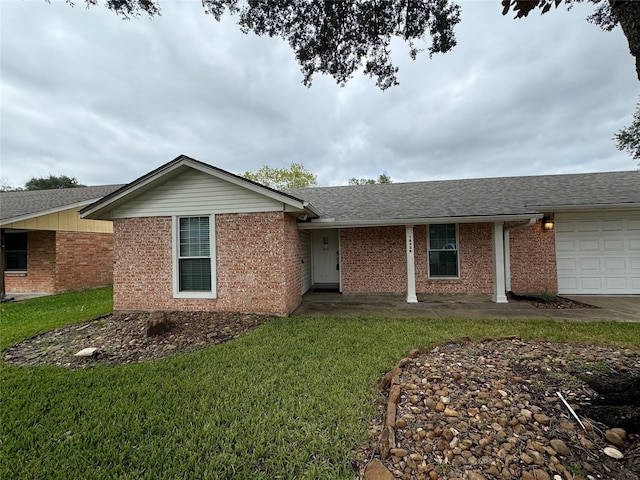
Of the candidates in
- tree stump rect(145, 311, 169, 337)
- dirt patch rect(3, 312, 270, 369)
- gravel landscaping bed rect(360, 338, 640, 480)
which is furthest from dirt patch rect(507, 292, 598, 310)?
tree stump rect(145, 311, 169, 337)

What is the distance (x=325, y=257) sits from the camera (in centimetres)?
1044

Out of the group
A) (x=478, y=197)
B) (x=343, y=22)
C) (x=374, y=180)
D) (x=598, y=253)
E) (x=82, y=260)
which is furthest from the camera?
(x=374, y=180)

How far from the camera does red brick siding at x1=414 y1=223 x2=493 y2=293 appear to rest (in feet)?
27.6

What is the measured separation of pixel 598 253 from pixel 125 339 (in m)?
13.1

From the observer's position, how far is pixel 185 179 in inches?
252

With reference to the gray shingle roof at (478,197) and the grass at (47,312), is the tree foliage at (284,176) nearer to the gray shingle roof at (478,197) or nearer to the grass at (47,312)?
the gray shingle roof at (478,197)

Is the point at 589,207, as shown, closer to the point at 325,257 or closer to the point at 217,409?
the point at 325,257

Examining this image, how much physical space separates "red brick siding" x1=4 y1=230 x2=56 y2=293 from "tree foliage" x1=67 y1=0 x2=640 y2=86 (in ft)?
33.0

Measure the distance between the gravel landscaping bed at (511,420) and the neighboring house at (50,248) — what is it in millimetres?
13193

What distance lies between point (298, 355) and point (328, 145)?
63.7 ft

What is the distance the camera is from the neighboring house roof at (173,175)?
589cm

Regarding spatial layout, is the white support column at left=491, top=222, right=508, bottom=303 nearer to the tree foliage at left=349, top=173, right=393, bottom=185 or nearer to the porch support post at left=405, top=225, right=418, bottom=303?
the porch support post at left=405, top=225, right=418, bottom=303

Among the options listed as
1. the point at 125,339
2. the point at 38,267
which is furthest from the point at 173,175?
the point at 38,267

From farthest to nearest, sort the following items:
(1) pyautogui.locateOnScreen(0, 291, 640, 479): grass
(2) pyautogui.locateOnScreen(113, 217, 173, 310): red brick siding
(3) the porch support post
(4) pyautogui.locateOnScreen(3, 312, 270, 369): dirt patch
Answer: (3) the porch support post → (2) pyautogui.locateOnScreen(113, 217, 173, 310): red brick siding → (4) pyautogui.locateOnScreen(3, 312, 270, 369): dirt patch → (1) pyautogui.locateOnScreen(0, 291, 640, 479): grass
